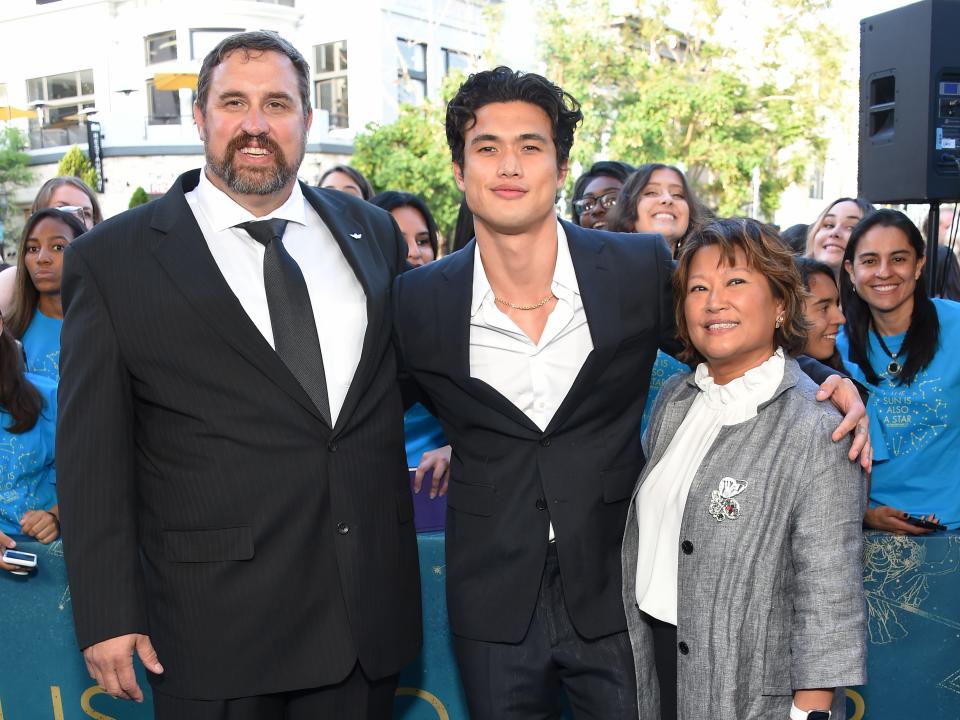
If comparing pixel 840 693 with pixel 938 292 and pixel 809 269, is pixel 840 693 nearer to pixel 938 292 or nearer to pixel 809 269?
pixel 809 269

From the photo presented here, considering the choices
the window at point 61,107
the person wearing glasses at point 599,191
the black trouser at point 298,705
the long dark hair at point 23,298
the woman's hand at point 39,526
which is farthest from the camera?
the window at point 61,107

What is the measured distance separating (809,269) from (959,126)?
56.6 inches

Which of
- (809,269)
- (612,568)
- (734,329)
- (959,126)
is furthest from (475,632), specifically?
(959,126)

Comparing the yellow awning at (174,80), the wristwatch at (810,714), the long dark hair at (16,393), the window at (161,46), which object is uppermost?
the window at (161,46)

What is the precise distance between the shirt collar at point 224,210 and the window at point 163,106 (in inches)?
1034

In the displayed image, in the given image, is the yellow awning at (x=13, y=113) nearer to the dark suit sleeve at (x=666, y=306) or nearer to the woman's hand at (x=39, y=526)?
the woman's hand at (x=39, y=526)

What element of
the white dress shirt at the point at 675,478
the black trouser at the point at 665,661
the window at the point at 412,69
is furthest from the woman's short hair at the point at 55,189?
the window at the point at 412,69

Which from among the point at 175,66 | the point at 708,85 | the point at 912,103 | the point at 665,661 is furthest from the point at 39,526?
the point at 175,66

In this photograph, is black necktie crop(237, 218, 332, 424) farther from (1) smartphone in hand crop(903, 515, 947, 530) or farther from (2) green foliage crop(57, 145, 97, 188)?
(2) green foliage crop(57, 145, 97, 188)

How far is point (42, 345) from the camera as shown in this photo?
3.88 metres

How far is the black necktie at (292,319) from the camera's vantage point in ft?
7.25

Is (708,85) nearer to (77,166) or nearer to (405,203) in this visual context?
(405,203)

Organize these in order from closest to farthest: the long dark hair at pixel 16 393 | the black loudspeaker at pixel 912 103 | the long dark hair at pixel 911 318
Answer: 1. the long dark hair at pixel 16 393
2. the long dark hair at pixel 911 318
3. the black loudspeaker at pixel 912 103

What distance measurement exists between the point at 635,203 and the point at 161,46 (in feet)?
86.7
